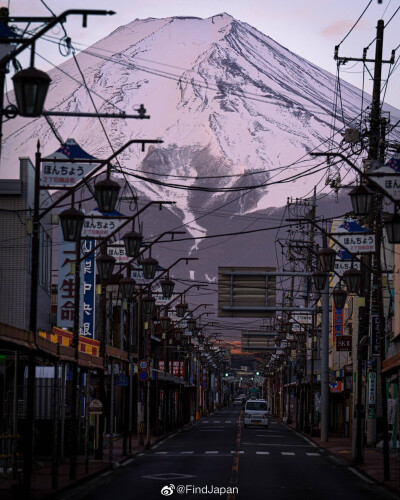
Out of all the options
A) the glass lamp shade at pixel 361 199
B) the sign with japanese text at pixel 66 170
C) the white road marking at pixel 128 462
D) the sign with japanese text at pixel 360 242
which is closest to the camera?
the glass lamp shade at pixel 361 199

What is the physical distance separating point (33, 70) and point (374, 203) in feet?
73.5

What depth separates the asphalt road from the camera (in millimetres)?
27703

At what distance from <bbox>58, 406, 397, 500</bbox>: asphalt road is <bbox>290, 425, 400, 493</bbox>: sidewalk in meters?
0.46

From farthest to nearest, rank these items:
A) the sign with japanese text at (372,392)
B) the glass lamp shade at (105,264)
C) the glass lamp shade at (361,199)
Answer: the sign with japanese text at (372,392) → the glass lamp shade at (105,264) → the glass lamp shade at (361,199)

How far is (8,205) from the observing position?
47312 millimetres

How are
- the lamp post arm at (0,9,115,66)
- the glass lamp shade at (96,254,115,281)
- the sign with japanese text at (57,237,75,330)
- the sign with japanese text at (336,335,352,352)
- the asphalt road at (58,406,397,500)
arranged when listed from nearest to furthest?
the lamp post arm at (0,9,115,66) → the asphalt road at (58,406,397,500) → the glass lamp shade at (96,254,115,281) → the sign with japanese text at (57,237,75,330) → the sign with japanese text at (336,335,352,352)

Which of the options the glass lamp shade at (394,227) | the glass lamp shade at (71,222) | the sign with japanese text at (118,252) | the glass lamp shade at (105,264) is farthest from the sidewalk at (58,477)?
the glass lamp shade at (394,227)

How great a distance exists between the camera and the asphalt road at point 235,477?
2770 centimetres

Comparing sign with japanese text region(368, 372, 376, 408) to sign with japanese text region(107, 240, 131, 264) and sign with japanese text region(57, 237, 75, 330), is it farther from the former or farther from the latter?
sign with japanese text region(107, 240, 131, 264)

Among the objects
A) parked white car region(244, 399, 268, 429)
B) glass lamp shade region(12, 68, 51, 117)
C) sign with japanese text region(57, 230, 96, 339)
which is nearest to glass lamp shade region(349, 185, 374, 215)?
glass lamp shade region(12, 68, 51, 117)

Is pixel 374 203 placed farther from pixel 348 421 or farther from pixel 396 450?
pixel 348 421

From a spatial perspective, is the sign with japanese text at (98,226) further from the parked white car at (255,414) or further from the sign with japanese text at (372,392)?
the parked white car at (255,414)

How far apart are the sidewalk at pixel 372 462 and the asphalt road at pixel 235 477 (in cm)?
46

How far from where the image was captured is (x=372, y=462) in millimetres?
42938
